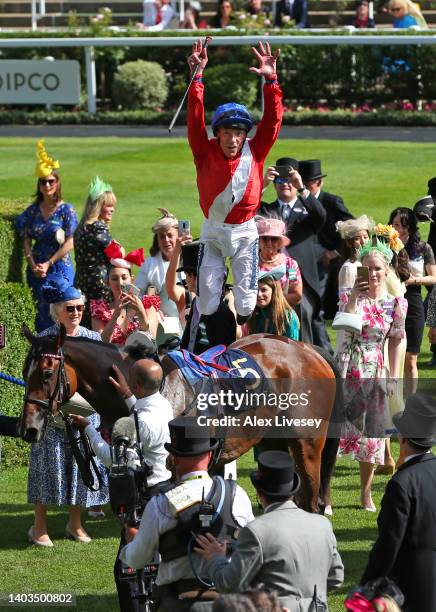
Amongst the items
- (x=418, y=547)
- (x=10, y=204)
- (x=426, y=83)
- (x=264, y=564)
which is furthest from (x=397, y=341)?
(x=426, y=83)

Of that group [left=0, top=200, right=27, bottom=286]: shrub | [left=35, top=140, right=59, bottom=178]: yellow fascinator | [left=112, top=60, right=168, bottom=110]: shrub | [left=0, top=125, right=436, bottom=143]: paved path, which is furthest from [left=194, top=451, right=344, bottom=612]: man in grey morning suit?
[left=112, top=60, right=168, bottom=110]: shrub

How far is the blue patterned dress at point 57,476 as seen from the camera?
340 inches

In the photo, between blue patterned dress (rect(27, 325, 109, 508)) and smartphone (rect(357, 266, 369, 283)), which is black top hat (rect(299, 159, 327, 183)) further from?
blue patterned dress (rect(27, 325, 109, 508))

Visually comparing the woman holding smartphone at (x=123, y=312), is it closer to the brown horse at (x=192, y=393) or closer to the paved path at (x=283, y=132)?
the brown horse at (x=192, y=393)

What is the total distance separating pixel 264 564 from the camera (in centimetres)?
538

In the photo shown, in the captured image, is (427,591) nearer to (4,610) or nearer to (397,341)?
(4,610)

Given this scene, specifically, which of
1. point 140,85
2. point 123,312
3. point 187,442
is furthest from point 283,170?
point 140,85

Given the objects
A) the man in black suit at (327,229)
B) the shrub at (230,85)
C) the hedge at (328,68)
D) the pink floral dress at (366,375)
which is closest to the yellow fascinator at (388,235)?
the pink floral dress at (366,375)

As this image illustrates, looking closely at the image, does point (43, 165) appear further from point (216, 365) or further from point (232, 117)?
point (216, 365)

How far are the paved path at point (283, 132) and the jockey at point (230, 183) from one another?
1414 cm

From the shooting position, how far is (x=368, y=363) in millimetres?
9297

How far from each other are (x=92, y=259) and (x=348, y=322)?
136 inches

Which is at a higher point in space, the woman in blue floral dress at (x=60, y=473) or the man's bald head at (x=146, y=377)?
the man's bald head at (x=146, y=377)

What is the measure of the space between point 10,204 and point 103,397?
6957 mm
